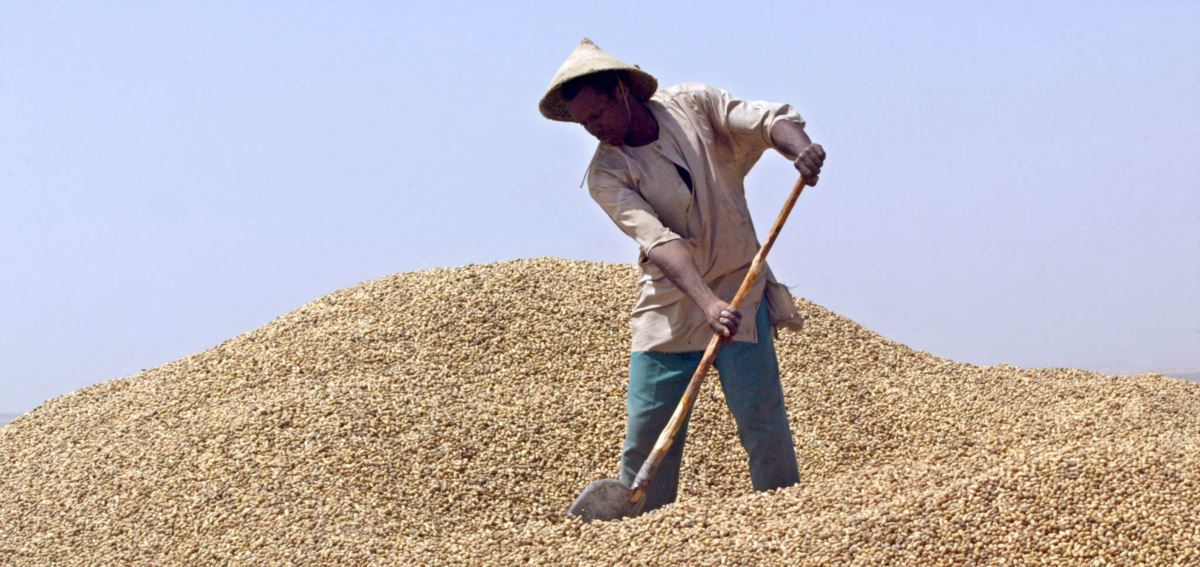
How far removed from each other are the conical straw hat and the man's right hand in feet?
2.32

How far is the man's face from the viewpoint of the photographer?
11.7ft

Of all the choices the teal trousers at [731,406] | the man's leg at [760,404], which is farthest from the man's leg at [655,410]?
the man's leg at [760,404]

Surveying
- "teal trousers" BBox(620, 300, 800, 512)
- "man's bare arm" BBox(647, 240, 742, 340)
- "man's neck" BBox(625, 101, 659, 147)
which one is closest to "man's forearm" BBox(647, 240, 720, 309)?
"man's bare arm" BBox(647, 240, 742, 340)

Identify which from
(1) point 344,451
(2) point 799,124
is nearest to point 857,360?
(1) point 344,451

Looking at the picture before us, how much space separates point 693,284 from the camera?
136 inches

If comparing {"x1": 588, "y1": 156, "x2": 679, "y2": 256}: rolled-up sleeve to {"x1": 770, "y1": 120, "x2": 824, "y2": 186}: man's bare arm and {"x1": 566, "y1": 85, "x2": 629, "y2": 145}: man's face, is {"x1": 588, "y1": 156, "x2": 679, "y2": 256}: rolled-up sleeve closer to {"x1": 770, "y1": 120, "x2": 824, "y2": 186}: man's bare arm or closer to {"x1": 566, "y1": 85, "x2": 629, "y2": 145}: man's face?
{"x1": 566, "y1": 85, "x2": 629, "y2": 145}: man's face

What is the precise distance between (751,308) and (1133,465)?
1.22 metres

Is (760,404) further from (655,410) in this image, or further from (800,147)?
(800,147)

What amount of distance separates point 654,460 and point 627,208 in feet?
2.42

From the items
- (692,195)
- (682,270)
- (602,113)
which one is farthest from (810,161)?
(602,113)

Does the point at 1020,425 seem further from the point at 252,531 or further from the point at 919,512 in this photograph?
the point at 252,531

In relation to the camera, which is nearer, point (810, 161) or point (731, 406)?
point (810, 161)

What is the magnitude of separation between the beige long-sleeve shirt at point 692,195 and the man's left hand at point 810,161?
0.43ft

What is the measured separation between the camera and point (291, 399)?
580cm
